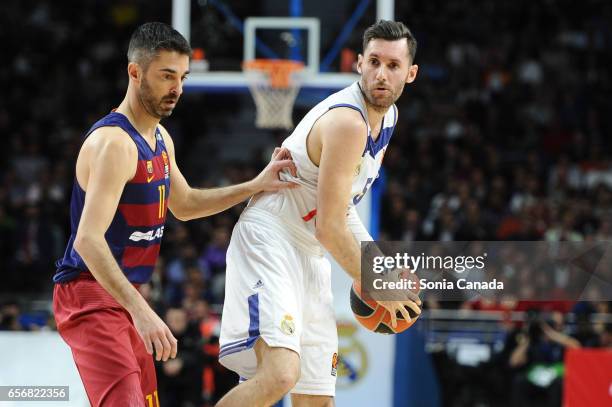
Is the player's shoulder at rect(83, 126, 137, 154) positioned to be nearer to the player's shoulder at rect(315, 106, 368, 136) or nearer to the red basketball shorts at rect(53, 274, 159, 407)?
the red basketball shorts at rect(53, 274, 159, 407)

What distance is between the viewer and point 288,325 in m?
4.77

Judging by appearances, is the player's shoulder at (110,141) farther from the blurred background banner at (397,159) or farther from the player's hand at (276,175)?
the blurred background banner at (397,159)

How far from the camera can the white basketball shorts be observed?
4.78m

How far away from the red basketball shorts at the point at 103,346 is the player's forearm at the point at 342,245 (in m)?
0.99

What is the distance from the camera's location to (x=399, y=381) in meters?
9.34

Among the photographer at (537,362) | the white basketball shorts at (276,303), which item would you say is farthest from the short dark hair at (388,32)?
the photographer at (537,362)

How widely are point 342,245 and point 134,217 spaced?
996 millimetres

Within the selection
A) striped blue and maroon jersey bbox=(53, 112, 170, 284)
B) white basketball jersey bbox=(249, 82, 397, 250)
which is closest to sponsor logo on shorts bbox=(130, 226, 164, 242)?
striped blue and maroon jersey bbox=(53, 112, 170, 284)

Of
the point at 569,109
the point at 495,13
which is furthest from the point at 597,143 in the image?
the point at 495,13

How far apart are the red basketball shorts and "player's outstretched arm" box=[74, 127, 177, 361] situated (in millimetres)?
173

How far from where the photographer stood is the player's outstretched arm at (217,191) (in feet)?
16.9

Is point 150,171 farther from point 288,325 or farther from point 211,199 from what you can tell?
point 288,325

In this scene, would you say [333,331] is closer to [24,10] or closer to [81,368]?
[81,368]

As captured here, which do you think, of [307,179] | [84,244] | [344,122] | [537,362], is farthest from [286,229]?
[537,362]
